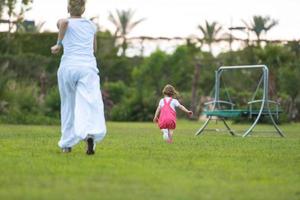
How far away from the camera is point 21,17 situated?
43.3 metres

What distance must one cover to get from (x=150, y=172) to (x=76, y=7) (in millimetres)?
3602

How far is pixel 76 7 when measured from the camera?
12.4 metres

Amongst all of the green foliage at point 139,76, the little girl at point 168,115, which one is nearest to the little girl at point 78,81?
the little girl at point 168,115

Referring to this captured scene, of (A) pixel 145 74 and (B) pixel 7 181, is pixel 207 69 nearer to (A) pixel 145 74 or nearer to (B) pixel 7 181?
(A) pixel 145 74

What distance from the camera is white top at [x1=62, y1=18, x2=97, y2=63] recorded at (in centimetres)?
1230

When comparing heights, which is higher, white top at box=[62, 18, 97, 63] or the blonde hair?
the blonde hair

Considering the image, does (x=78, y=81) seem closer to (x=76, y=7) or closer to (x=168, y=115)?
(x=76, y=7)

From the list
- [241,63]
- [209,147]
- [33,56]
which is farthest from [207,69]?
[209,147]

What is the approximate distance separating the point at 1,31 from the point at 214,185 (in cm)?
3356

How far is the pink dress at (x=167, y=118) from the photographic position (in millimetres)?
16250

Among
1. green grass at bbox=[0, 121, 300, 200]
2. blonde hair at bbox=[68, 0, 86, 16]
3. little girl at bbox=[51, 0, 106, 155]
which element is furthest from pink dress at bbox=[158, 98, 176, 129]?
blonde hair at bbox=[68, 0, 86, 16]

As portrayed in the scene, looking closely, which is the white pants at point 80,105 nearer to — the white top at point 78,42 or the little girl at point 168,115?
the white top at point 78,42

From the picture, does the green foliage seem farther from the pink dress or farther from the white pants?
the white pants

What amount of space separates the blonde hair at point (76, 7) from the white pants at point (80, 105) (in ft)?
2.50
